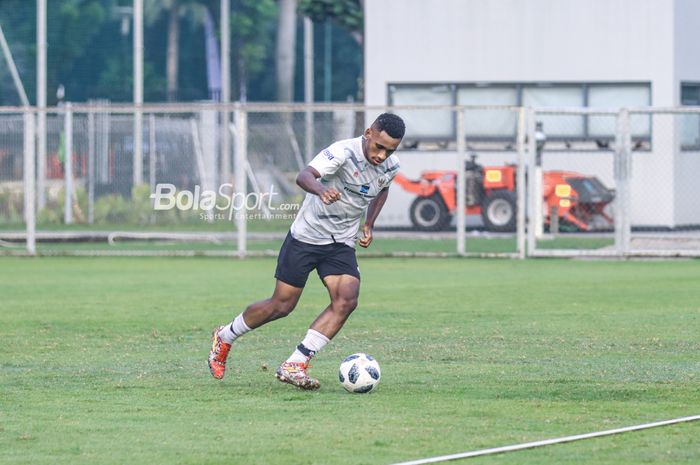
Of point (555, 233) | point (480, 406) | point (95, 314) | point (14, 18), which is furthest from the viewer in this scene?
point (14, 18)

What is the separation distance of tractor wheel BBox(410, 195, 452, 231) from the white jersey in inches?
697

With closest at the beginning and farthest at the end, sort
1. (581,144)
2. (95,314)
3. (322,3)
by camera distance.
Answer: (95,314) < (581,144) < (322,3)

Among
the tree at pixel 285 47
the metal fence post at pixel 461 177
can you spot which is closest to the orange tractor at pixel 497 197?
the metal fence post at pixel 461 177

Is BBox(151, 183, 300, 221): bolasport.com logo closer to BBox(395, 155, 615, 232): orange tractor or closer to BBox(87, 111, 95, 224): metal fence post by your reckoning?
BBox(87, 111, 95, 224): metal fence post

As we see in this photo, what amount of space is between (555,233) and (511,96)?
672 centimetres

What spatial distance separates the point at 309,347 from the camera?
376 inches

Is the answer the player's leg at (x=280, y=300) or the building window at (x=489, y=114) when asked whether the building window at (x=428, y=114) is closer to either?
the building window at (x=489, y=114)

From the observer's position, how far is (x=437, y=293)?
17.0 meters

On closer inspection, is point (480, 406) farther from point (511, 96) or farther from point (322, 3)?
point (322, 3)

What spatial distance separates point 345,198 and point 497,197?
17482 millimetres

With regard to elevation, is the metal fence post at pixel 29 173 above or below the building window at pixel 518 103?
below

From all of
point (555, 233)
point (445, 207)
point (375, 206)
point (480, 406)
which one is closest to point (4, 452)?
point (480, 406)

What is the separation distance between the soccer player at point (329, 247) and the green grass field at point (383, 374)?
27 cm

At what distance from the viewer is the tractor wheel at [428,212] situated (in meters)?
27.5
